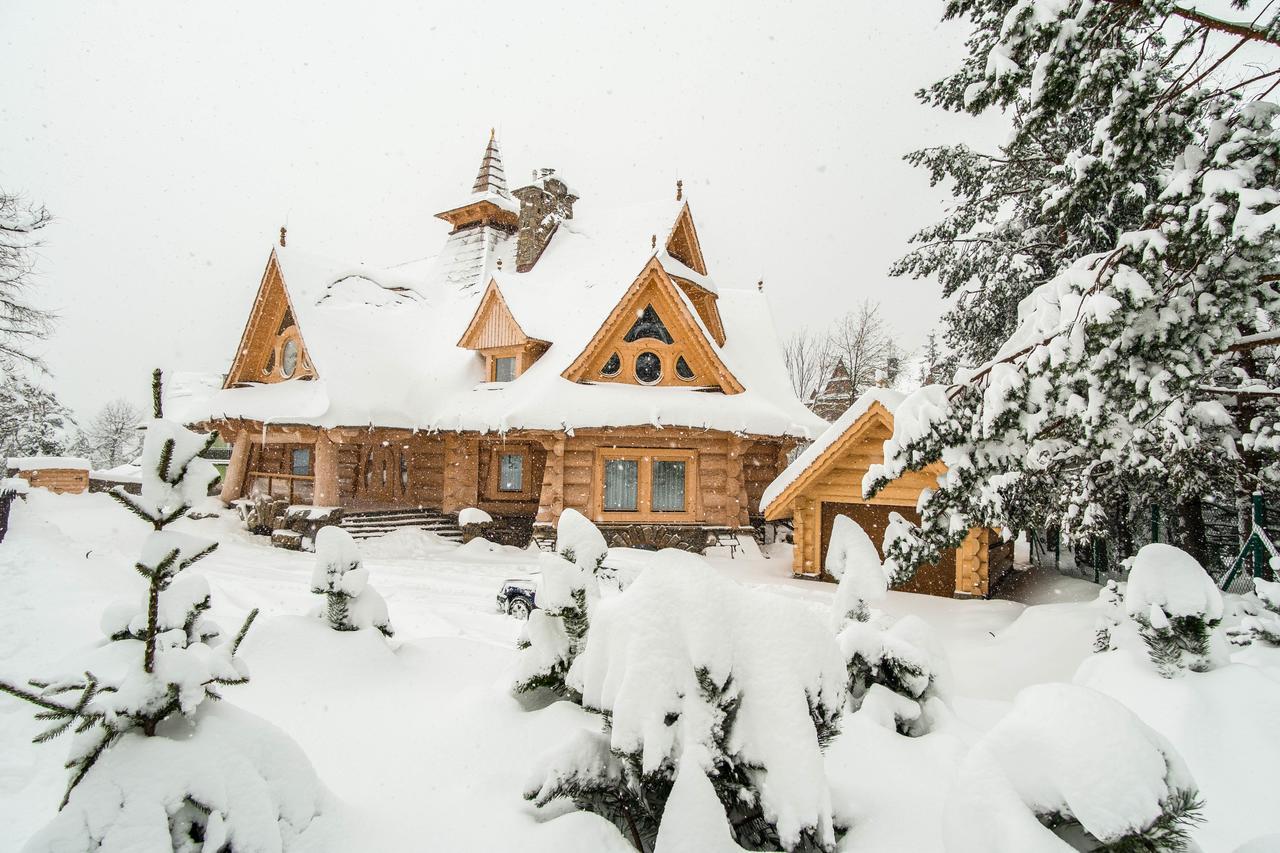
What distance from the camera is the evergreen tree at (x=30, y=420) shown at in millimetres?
21953

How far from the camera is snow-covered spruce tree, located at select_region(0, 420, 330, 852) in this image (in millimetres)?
2035

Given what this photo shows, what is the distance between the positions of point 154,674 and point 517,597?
741cm

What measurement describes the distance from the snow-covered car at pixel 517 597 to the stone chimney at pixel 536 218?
1345 cm

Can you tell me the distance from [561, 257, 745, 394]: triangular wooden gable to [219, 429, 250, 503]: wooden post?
10478 millimetres

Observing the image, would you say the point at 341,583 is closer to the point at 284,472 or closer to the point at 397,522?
the point at 397,522

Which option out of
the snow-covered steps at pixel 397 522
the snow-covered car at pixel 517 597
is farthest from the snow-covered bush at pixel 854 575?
the snow-covered steps at pixel 397 522

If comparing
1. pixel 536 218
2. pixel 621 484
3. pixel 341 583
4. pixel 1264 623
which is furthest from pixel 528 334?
pixel 1264 623

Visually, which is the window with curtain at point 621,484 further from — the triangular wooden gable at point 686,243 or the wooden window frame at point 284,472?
the wooden window frame at point 284,472

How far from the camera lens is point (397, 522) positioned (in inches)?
677

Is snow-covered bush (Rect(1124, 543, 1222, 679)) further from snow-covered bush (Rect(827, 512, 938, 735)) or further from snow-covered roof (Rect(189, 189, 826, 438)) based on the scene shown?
snow-covered roof (Rect(189, 189, 826, 438))

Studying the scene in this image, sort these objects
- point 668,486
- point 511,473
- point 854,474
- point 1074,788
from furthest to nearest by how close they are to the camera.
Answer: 1. point 511,473
2. point 668,486
3. point 854,474
4. point 1074,788

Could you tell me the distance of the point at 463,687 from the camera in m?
4.43

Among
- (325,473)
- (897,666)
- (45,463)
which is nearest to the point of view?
(897,666)

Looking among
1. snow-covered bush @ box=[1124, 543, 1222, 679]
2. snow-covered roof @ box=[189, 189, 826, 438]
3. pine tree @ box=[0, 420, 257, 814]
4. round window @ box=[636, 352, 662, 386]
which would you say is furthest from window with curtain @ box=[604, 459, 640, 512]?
pine tree @ box=[0, 420, 257, 814]
